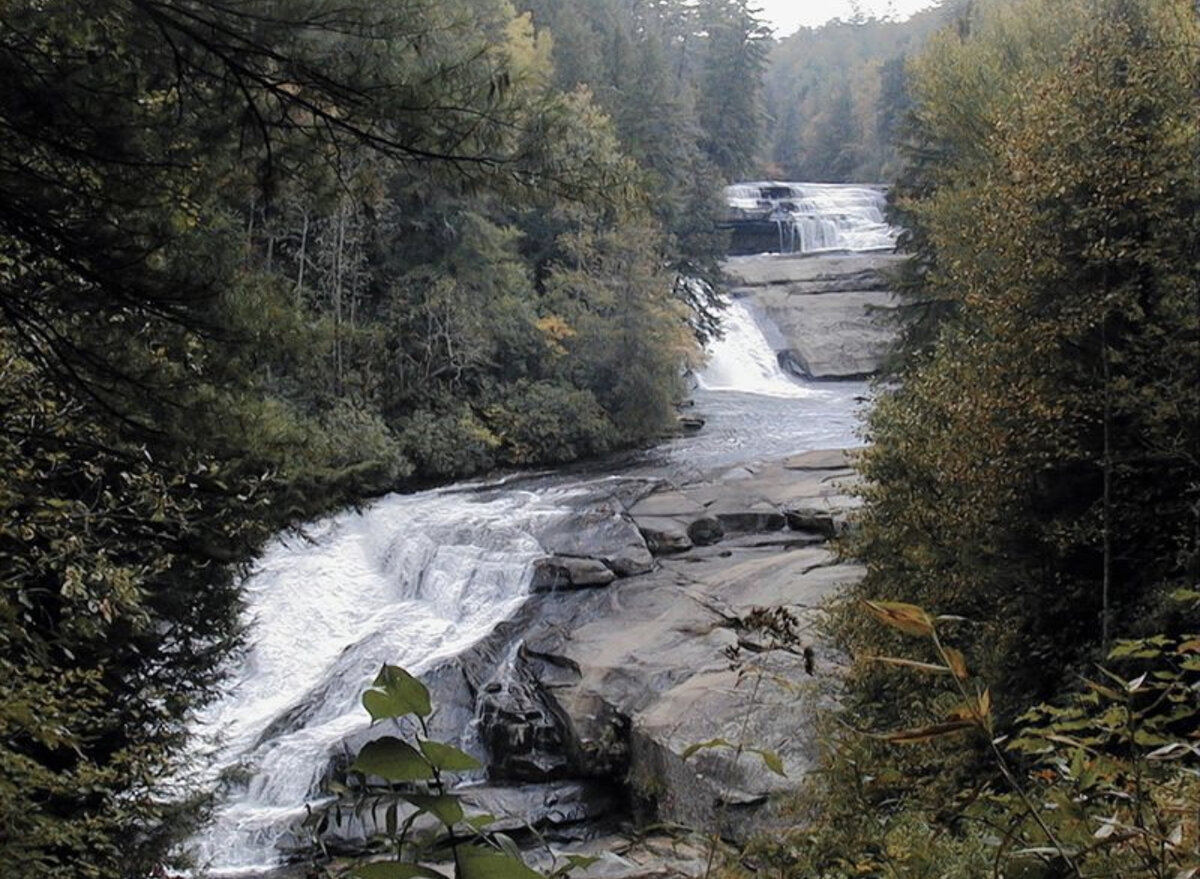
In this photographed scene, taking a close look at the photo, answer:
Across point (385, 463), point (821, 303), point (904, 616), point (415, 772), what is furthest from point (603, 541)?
point (821, 303)

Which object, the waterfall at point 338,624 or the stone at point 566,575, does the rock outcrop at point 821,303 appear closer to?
the waterfall at point 338,624

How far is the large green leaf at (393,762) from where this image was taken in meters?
0.84

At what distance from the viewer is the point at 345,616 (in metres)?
12.4

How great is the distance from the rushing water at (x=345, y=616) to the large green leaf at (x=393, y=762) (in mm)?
6211

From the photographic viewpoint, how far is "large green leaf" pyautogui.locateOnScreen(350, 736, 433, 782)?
A: 835 mm

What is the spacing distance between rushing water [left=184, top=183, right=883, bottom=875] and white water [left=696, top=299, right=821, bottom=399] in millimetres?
8855

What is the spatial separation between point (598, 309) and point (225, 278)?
1861 centimetres

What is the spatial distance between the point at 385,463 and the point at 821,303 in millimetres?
26573

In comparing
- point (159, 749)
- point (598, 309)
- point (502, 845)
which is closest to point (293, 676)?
point (159, 749)

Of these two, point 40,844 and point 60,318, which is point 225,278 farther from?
point 40,844

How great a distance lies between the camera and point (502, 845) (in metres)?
0.93

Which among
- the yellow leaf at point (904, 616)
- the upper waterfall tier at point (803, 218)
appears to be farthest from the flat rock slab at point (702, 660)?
the upper waterfall tier at point (803, 218)

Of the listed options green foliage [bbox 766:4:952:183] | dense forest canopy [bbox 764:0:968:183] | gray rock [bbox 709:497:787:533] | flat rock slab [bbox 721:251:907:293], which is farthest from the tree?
gray rock [bbox 709:497:787:533]

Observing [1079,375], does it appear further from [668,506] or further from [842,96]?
[842,96]
